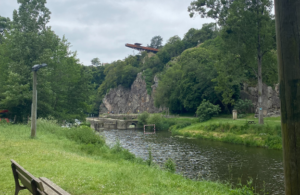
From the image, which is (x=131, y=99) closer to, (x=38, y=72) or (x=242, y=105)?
(x=242, y=105)

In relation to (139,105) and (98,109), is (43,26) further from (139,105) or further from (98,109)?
(98,109)

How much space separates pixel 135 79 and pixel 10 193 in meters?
101

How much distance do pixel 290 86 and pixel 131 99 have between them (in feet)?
344

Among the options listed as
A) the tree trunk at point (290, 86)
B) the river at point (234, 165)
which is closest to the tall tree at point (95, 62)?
the river at point (234, 165)

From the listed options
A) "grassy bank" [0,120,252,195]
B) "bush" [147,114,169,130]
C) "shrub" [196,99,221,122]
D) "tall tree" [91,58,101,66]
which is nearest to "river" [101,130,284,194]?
"grassy bank" [0,120,252,195]

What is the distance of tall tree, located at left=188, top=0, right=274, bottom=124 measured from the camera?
2739cm

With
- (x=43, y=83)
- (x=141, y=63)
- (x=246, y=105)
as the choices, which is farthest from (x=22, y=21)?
(x=141, y=63)

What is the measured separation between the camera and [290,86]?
2389 mm

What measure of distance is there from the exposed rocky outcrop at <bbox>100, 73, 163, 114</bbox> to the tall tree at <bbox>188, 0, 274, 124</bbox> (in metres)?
61.7

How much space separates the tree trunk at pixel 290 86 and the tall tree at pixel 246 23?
2721cm

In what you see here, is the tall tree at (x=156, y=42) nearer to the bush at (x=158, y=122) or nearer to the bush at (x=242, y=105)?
the bush at (x=158, y=122)

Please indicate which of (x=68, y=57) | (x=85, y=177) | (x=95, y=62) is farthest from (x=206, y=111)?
(x=95, y=62)

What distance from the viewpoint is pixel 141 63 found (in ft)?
388

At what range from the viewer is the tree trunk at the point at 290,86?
2.35 metres
